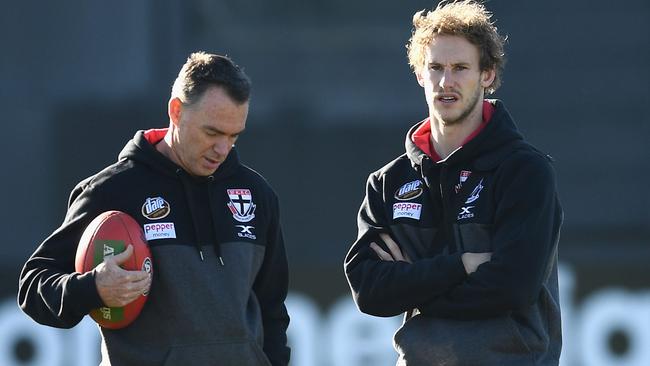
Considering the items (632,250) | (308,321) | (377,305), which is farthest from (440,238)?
(632,250)

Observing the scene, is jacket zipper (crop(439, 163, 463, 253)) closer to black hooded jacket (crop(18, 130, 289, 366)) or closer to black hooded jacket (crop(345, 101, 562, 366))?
black hooded jacket (crop(345, 101, 562, 366))

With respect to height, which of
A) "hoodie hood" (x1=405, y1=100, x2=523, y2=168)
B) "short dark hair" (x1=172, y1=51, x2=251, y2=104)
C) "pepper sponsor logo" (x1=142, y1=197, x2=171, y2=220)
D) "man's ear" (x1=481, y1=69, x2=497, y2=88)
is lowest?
"pepper sponsor logo" (x1=142, y1=197, x2=171, y2=220)

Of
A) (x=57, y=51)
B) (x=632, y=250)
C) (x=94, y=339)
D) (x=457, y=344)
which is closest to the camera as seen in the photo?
(x=457, y=344)

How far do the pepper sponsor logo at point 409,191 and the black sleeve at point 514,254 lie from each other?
0.22m

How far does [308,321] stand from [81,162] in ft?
6.47

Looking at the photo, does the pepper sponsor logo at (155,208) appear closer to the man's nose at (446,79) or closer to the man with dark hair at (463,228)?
the man with dark hair at (463,228)

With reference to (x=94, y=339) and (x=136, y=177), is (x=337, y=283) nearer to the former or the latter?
(x=94, y=339)

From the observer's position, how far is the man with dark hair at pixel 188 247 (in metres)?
3.27

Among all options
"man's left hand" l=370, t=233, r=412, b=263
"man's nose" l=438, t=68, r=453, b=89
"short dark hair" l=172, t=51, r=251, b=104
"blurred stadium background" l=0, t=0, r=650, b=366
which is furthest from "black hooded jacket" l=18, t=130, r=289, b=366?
"blurred stadium background" l=0, t=0, r=650, b=366

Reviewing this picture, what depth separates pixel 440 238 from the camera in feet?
11.2

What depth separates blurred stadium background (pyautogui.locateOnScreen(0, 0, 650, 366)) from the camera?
793cm

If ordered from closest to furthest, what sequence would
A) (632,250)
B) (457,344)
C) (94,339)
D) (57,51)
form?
(457,344)
(94,339)
(632,250)
(57,51)

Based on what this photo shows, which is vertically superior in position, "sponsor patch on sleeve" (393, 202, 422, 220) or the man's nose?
the man's nose

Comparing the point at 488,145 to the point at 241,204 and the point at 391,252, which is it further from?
the point at 241,204
